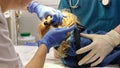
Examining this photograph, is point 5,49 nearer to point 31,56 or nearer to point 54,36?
point 54,36

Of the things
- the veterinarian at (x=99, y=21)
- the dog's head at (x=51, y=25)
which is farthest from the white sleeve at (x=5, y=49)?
the veterinarian at (x=99, y=21)

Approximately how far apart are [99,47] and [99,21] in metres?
0.43

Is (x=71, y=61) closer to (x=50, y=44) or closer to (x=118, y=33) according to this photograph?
(x=50, y=44)

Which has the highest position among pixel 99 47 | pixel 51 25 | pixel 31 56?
pixel 51 25

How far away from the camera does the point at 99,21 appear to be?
1727mm

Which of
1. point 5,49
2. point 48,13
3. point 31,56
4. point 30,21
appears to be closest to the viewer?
point 5,49

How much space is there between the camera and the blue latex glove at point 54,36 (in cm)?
121

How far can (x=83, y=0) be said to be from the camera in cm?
182

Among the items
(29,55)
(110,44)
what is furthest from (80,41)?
(29,55)

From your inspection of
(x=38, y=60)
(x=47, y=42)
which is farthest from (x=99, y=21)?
(x=38, y=60)

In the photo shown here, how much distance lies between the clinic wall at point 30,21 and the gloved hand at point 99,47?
1096 millimetres

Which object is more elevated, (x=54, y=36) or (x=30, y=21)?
(x=54, y=36)

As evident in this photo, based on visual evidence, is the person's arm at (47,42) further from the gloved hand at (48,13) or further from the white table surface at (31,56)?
the white table surface at (31,56)

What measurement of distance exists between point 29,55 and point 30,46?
20 cm
